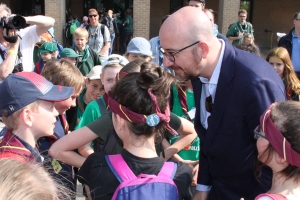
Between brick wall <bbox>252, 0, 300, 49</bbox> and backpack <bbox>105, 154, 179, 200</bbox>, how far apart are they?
21.0 meters

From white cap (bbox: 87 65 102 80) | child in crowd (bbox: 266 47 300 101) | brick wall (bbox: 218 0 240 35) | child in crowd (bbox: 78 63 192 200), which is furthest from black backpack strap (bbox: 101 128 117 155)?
brick wall (bbox: 218 0 240 35)

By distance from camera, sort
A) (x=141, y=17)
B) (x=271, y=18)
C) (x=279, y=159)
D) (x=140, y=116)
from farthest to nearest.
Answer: (x=271, y=18)
(x=141, y=17)
(x=140, y=116)
(x=279, y=159)

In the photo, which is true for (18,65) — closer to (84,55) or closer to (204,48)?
(84,55)

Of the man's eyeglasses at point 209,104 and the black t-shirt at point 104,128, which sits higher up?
the man's eyeglasses at point 209,104

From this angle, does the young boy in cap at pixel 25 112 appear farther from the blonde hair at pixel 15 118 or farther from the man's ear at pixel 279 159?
the man's ear at pixel 279 159

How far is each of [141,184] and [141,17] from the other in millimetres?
14175

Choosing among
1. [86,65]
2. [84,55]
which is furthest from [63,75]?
[84,55]

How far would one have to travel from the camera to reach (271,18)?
21547 mm

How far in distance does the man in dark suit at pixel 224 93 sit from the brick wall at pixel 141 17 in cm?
1341

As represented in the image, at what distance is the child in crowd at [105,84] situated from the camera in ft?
9.13

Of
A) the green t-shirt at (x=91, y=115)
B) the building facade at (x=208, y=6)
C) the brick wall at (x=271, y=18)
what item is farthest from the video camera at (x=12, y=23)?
the brick wall at (x=271, y=18)

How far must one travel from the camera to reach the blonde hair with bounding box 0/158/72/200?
1.00 metres

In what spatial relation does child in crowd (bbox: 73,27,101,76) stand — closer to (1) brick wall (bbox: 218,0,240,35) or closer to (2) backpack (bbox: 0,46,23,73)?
(2) backpack (bbox: 0,46,23,73)

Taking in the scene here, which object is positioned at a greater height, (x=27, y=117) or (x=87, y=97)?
(x=27, y=117)
